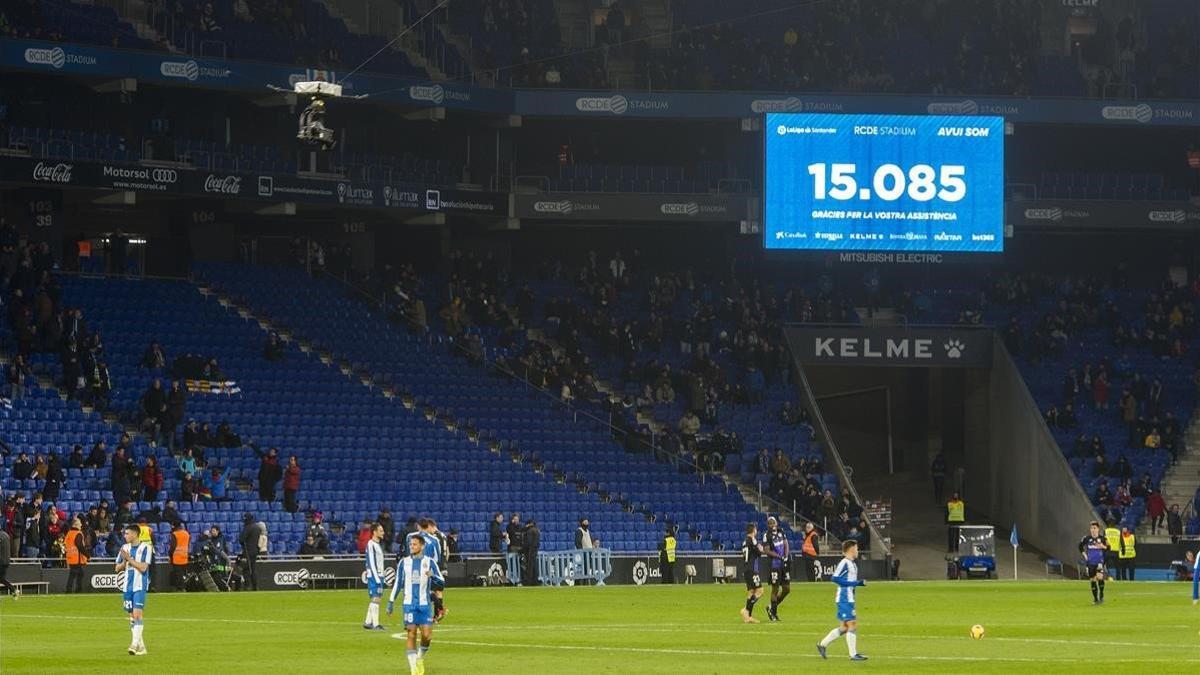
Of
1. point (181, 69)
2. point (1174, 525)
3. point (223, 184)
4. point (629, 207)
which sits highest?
point (181, 69)

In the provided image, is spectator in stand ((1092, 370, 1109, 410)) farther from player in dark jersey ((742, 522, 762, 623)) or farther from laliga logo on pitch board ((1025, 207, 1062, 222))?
player in dark jersey ((742, 522, 762, 623))

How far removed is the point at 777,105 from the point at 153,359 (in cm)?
2103

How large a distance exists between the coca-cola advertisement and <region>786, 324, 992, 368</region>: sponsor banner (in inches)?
879

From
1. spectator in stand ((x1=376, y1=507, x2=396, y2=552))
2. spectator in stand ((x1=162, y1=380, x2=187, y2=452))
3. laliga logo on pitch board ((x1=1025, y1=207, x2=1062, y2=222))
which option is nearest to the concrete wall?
laliga logo on pitch board ((x1=1025, y1=207, x2=1062, y2=222))

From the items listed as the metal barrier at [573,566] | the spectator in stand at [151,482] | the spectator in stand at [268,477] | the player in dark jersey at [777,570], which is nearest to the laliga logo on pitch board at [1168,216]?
the metal barrier at [573,566]

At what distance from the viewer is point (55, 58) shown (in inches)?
2176

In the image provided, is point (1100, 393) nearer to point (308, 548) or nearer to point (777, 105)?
point (777, 105)

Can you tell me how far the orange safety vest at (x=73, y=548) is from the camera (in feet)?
144

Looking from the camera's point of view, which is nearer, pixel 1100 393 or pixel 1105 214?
pixel 1100 393

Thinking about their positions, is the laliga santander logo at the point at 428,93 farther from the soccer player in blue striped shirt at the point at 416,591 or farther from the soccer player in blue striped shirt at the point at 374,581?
the soccer player in blue striped shirt at the point at 416,591

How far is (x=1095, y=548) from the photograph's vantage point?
137 ft

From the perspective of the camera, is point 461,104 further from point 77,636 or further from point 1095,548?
point 77,636

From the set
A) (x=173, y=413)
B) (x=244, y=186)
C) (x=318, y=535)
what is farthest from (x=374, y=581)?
(x=244, y=186)

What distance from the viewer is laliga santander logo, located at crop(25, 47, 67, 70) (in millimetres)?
54812
